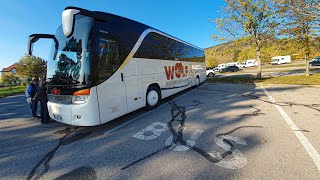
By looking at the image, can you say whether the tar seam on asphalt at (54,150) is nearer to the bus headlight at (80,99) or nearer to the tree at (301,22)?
the bus headlight at (80,99)

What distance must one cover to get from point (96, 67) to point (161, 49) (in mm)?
3947

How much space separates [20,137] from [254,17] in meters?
18.2

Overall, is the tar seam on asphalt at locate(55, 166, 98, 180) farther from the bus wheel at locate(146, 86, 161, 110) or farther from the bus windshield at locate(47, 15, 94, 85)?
the bus wheel at locate(146, 86, 161, 110)

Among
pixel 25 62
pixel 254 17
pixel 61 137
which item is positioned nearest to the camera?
pixel 61 137

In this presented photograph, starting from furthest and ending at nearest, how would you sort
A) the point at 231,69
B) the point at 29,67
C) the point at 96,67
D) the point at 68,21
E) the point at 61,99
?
the point at 231,69 → the point at 29,67 → the point at 61,99 → the point at 96,67 → the point at 68,21

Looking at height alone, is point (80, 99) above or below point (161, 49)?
below

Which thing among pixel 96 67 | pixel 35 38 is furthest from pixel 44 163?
pixel 35 38

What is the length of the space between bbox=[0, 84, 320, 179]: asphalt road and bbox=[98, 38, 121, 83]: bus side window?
1.70 m

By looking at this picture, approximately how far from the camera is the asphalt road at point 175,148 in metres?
2.77

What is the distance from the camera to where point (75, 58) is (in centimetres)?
427

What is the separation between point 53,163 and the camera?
129 inches

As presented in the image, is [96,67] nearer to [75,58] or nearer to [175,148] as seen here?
[75,58]

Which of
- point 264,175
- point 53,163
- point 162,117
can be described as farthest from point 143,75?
point 264,175

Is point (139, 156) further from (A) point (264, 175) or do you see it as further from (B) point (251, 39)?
(B) point (251, 39)
